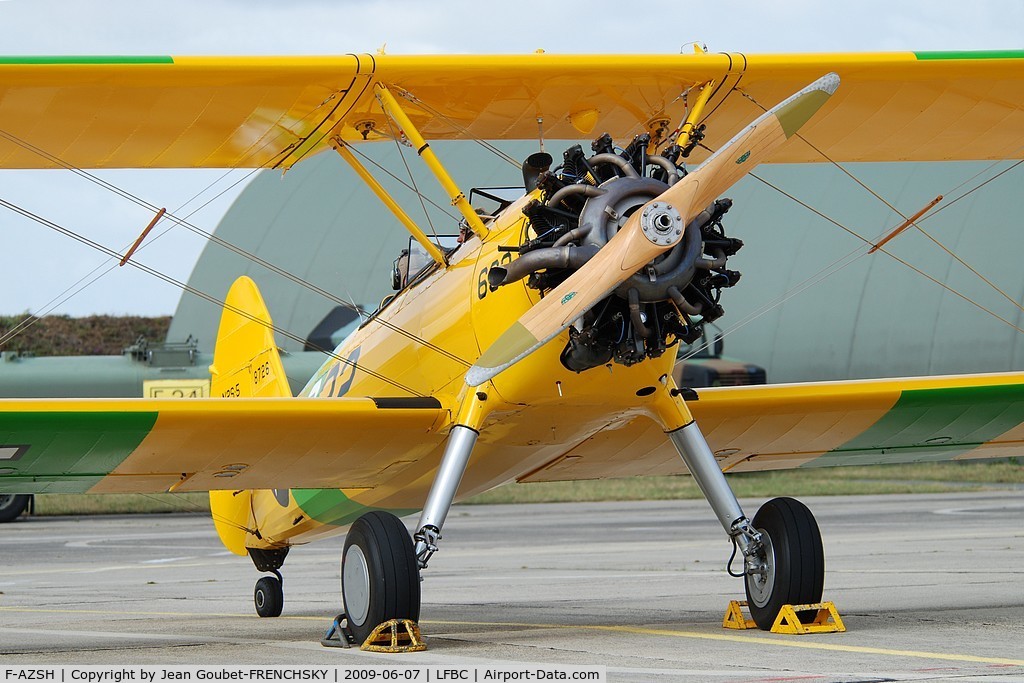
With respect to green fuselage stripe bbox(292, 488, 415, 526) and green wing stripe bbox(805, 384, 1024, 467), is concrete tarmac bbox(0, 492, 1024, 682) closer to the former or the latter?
green fuselage stripe bbox(292, 488, 415, 526)

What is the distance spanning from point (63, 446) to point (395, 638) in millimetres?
2426

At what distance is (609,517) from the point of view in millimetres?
23578

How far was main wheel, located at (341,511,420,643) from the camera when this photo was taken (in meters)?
6.67

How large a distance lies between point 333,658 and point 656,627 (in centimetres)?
224

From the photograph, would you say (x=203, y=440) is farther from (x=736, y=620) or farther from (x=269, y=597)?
(x=736, y=620)

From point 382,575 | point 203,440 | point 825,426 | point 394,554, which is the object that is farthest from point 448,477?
point 825,426

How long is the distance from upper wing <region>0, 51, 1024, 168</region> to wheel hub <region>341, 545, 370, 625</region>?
265 cm

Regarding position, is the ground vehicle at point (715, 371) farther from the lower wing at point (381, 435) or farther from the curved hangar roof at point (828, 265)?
the lower wing at point (381, 435)

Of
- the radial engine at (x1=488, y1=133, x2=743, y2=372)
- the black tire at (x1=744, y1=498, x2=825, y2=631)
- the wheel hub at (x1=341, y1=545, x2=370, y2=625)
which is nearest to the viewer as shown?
the radial engine at (x1=488, y1=133, x2=743, y2=372)

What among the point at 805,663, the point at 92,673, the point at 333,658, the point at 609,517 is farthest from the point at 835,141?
the point at 609,517

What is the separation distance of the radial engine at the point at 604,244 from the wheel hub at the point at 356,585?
150cm

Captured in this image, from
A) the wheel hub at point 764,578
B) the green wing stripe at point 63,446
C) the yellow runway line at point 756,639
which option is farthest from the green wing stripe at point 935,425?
the green wing stripe at point 63,446

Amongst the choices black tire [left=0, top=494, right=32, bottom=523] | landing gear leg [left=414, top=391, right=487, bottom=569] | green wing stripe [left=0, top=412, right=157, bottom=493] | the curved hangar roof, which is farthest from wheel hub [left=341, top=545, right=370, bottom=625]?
black tire [left=0, top=494, right=32, bottom=523]

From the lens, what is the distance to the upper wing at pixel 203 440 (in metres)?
7.33
